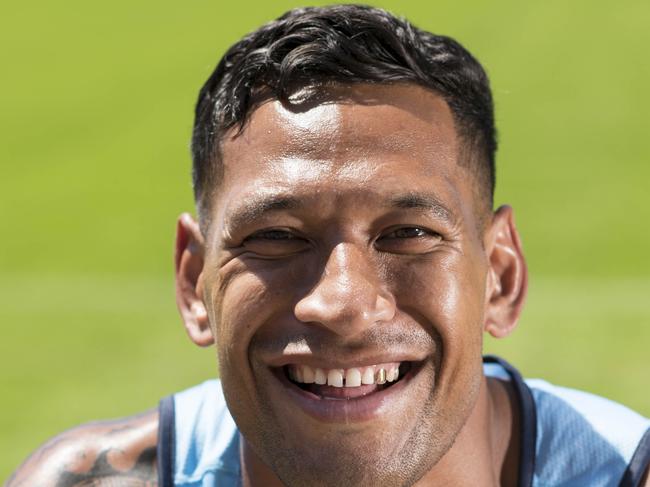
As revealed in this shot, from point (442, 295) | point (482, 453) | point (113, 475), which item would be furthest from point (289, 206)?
point (113, 475)

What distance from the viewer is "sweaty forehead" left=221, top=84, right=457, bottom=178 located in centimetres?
301

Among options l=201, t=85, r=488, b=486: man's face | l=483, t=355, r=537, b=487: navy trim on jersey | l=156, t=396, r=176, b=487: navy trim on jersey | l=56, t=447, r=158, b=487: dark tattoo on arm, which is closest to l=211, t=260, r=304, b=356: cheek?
l=201, t=85, r=488, b=486: man's face

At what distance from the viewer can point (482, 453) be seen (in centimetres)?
345

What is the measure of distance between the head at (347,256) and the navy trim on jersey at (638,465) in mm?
539

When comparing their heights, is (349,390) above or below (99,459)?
above

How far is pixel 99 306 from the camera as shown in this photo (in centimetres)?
1152

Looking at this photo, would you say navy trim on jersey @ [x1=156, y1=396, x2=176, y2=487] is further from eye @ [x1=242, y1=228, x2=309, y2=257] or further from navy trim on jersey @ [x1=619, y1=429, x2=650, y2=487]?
navy trim on jersey @ [x1=619, y1=429, x2=650, y2=487]

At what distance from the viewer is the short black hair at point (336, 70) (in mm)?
3135

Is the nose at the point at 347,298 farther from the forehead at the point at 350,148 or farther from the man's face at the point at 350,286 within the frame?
the forehead at the point at 350,148

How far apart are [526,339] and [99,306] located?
4.15 meters

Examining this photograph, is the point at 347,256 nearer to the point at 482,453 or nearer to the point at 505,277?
the point at 505,277

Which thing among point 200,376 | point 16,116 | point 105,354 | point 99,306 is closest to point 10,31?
point 16,116

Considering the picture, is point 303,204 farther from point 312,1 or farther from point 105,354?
point 312,1

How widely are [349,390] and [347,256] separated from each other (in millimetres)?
349
